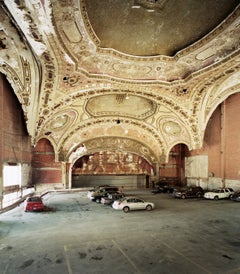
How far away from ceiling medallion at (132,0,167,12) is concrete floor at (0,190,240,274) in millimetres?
9728

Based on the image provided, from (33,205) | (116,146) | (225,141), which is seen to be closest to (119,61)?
(33,205)

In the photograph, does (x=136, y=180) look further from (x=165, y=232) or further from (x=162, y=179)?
(x=165, y=232)

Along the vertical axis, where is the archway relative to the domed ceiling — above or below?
below

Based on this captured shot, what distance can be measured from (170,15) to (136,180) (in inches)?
933

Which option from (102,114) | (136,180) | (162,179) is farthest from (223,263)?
(136,180)

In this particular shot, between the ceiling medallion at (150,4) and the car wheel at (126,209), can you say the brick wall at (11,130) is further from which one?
the ceiling medallion at (150,4)

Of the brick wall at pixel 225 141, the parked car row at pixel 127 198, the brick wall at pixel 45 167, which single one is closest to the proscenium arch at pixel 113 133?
the brick wall at pixel 45 167

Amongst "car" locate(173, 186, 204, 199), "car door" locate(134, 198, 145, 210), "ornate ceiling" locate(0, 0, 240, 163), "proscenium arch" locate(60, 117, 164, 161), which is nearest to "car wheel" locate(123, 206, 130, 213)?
"car door" locate(134, 198, 145, 210)

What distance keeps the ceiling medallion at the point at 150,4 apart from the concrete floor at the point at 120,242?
31.9 feet

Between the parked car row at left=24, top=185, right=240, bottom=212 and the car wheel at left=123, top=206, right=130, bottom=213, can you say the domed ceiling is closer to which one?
the parked car row at left=24, top=185, right=240, bottom=212

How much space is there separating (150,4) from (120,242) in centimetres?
989

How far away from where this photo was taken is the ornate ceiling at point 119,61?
29.5ft

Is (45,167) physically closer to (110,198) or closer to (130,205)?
(110,198)

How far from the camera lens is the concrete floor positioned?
20.0 feet
